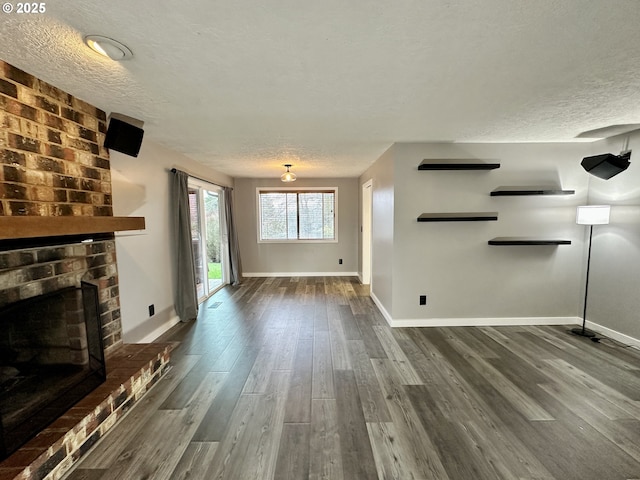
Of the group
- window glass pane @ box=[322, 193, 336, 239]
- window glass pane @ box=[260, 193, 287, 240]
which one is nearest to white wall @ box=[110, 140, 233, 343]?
window glass pane @ box=[260, 193, 287, 240]

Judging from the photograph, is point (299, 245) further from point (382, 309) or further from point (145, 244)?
point (145, 244)

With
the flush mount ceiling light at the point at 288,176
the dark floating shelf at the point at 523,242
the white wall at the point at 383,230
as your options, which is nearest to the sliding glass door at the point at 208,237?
the flush mount ceiling light at the point at 288,176

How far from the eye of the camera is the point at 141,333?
2891 millimetres

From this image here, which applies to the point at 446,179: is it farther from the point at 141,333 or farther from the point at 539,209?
the point at 141,333

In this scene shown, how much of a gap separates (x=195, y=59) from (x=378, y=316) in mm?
3455

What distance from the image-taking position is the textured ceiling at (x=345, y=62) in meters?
1.16

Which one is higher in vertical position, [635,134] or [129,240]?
[635,134]

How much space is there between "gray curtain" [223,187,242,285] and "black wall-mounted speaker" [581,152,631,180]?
5.39m

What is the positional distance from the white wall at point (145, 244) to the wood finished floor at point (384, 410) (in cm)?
46

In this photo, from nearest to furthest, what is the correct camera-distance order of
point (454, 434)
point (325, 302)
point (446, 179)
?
point (454, 434) < point (446, 179) < point (325, 302)

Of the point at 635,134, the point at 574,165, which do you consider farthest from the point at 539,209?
the point at 635,134

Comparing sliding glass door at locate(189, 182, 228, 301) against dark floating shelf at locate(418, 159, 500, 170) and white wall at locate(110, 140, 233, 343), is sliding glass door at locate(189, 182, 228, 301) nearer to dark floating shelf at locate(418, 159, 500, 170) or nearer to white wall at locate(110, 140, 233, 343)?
white wall at locate(110, 140, 233, 343)

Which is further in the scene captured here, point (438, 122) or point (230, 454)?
point (438, 122)

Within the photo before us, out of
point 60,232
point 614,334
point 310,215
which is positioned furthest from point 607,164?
point 310,215
